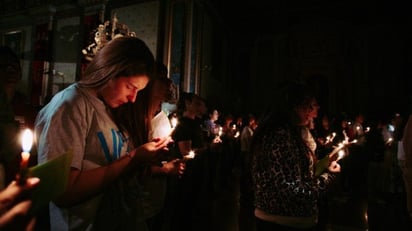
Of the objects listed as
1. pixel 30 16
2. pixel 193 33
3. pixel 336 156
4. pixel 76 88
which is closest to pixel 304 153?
pixel 336 156

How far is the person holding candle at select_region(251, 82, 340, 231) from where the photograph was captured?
1.87 m

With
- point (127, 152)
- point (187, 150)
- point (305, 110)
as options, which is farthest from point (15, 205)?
point (187, 150)

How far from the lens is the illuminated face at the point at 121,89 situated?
1414 mm

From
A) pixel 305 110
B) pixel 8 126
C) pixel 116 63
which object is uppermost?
pixel 116 63

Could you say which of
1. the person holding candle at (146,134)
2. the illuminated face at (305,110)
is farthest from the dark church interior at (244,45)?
the illuminated face at (305,110)

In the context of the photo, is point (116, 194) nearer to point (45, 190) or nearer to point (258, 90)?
point (45, 190)

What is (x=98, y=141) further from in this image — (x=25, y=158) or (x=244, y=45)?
(x=244, y=45)

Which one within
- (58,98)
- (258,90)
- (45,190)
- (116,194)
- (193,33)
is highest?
(193,33)

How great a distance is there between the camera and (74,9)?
11.9m

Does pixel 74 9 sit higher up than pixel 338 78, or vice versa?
pixel 74 9

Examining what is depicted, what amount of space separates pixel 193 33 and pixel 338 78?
8.29m

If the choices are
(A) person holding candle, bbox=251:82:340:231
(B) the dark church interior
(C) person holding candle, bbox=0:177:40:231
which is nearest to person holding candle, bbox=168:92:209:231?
(A) person holding candle, bbox=251:82:340:231

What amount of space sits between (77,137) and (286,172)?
51.9 inches

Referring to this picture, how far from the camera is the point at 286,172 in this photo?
1.87 meters
